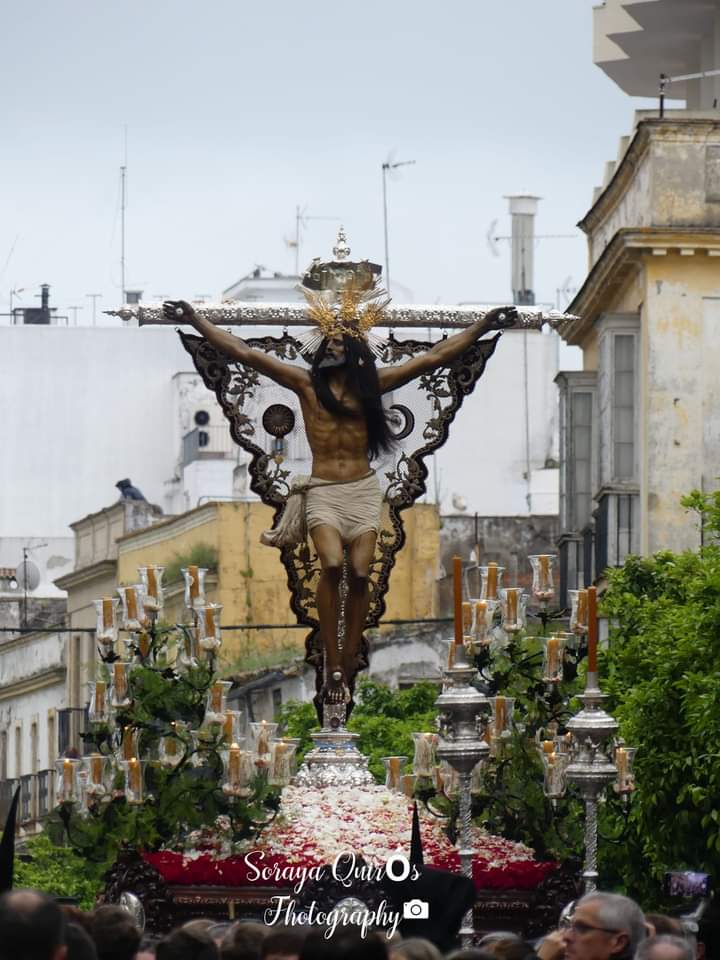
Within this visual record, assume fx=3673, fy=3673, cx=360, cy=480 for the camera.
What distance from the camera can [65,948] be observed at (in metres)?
12.2

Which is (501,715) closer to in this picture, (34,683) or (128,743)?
(128,743)

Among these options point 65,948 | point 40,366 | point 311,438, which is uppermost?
point 40,366

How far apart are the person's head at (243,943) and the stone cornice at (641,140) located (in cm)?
2630

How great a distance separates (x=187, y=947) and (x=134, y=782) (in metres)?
6.97

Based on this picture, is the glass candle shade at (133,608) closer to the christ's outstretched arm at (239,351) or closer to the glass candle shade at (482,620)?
the christ's outstretched arm at (239,351)

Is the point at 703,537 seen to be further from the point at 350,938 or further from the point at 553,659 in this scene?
the point at 350,938

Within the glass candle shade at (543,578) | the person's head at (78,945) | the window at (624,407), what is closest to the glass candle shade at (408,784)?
the glass candle shade at (543,578)

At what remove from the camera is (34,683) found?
68875mm

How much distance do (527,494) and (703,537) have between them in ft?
88.3

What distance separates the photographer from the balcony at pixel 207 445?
69.1m

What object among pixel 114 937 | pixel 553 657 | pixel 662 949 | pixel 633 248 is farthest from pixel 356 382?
pixel 633 248

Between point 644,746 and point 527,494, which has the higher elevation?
point 527,494

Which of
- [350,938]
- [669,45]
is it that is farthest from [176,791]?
[669,45]

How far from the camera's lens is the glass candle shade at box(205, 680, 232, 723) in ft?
68.8
